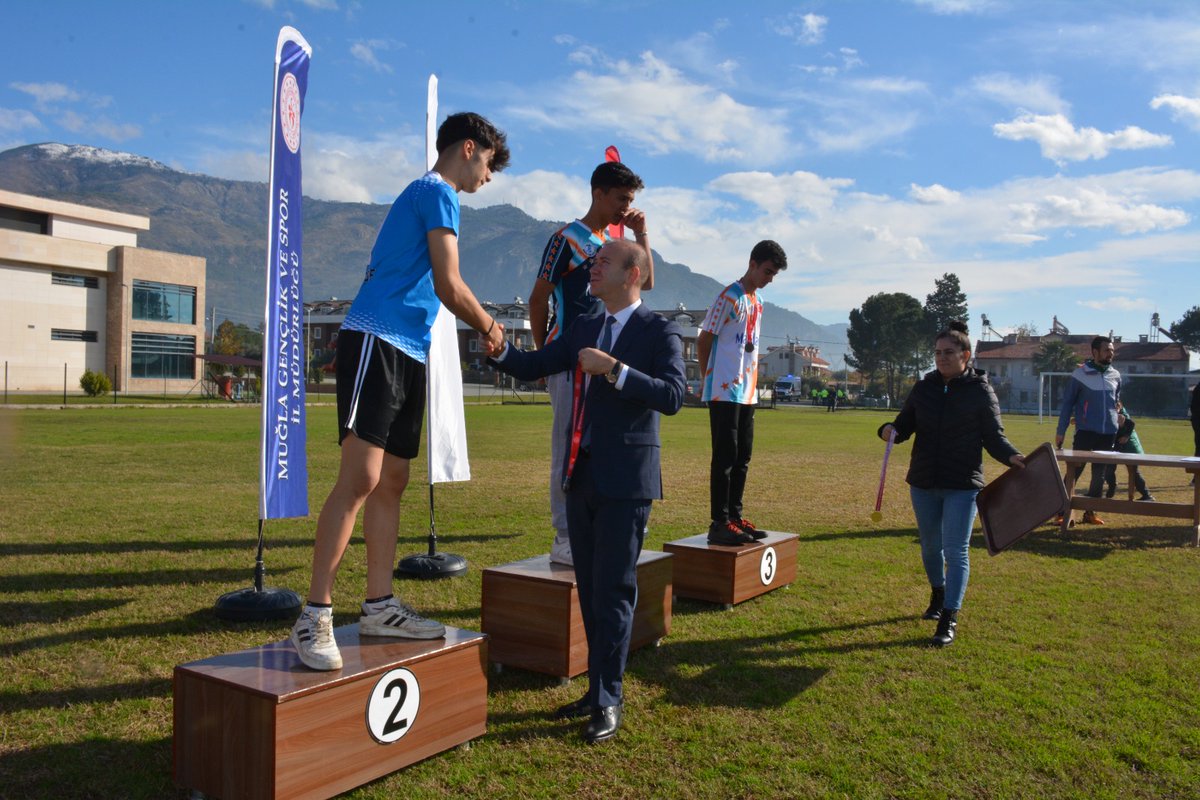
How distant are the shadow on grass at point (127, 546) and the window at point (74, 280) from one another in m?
56.2

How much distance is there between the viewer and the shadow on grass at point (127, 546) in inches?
273

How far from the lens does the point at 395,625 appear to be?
3541mm

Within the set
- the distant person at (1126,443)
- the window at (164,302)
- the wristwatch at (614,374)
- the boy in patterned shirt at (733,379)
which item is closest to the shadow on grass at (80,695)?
the wristwatch at (614,374)

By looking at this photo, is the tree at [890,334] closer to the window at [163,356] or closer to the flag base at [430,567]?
the window at [163,356]

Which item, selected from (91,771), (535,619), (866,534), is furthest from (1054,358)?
(91,771)

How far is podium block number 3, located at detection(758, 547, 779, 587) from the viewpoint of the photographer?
20.3 ft

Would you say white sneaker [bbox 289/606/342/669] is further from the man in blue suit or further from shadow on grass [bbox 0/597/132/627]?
shadow on grass [bbox 0/597/132/627]

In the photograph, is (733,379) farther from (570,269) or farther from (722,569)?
(570,269)

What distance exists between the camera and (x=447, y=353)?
725 centimetres

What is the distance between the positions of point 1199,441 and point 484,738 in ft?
36.6

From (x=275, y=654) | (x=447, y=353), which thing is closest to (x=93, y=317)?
(x=447, y=353)

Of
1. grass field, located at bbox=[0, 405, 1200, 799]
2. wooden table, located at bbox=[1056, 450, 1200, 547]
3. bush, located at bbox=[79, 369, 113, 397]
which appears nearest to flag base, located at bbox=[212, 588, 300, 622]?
grass field, located at bbox=[0, 405, 1200, 799]

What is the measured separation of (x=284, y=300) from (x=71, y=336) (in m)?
59.2

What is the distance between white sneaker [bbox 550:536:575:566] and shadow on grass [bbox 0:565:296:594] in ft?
8.77
